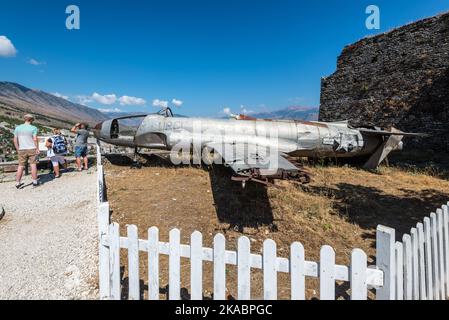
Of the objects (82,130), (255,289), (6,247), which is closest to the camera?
(255,289)

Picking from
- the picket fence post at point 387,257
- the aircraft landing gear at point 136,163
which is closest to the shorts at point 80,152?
the aircraft landing gear at point 136,163

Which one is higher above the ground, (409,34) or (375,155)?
(409,34)

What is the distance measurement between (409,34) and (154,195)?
1790 cm

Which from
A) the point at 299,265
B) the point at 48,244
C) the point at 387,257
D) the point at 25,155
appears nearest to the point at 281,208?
the point at 299,265

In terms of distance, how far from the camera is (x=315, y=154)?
1155 centimetres

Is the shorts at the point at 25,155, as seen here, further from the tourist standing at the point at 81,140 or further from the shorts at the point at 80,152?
the shorts at the point at 80,152

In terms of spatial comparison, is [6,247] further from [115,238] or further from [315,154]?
[315,154]

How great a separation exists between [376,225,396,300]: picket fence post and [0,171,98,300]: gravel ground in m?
3.55

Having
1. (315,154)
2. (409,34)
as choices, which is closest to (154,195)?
(315,154)

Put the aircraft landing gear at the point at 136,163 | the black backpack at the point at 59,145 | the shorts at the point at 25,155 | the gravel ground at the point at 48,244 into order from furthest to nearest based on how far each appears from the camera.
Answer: the aircraft landing gear at the point at 136,163, the black backpack at the point at 59,145, the shorts at the point at 25,155, the gravel ground at the point at 48,244

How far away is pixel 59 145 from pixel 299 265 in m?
11.7

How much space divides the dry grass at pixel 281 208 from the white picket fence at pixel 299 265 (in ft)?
3.02

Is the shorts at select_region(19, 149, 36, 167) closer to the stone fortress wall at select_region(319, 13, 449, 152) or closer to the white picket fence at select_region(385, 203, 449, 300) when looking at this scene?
the white picket fence at select_region(385, 203, 449, 300)

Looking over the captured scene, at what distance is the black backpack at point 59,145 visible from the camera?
35.3ft
